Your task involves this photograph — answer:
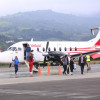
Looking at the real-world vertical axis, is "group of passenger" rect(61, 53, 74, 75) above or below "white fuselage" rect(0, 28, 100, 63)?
below

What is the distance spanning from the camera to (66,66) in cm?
3303

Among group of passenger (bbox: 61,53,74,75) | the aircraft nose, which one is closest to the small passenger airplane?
the aircraft nose

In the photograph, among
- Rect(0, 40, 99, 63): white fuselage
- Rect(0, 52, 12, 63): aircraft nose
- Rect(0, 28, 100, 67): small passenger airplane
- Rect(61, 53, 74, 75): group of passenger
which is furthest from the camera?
Rect(0, 40, 99, 63): white fuselage

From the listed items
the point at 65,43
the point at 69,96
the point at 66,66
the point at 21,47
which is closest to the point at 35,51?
the point at 21,47

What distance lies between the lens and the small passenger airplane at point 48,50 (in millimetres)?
41344

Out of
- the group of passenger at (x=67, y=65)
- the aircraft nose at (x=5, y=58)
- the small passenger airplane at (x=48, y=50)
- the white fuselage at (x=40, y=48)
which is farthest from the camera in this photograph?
the white fuselage at (x=40, y=48)

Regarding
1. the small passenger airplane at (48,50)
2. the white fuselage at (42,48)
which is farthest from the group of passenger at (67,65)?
the white fuselage at (42,48)

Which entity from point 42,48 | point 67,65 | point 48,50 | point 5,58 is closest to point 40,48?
point 42,48

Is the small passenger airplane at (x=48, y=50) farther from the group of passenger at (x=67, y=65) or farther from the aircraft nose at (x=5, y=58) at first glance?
the group of passenger at (x=67, y=65)

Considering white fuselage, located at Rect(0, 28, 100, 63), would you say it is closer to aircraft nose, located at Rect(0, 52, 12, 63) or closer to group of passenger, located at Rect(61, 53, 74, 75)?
aircraft nose, located at Rect(0, 52, 12, 63)

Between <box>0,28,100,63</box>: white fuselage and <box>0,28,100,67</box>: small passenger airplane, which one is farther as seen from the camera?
<box>0,28,100,63</box>: white fuselage

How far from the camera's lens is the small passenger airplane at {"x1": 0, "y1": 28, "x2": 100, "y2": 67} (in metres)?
41.3

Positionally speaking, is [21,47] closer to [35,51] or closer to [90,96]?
[35,51]

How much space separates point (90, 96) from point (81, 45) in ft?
110
